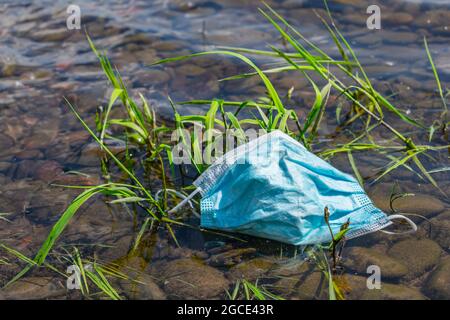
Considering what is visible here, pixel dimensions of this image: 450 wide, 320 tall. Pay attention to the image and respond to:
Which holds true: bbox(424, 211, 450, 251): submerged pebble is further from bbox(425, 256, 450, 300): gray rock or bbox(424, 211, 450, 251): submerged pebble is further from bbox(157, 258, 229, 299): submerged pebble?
bbox(157, 258, 229, 299): submerged pebble

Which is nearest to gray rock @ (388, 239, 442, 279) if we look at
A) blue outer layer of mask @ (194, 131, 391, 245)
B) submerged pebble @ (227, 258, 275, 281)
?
blue outer layer of mask @ (194, 131, 391, 245)

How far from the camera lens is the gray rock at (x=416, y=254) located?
8.79 ft

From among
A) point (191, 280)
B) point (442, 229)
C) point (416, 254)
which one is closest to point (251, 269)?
point (191, 280)

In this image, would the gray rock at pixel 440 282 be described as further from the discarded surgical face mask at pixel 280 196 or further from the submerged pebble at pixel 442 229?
the discarded surgical face mask at pixel 280 196

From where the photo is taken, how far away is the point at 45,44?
5.07 metres

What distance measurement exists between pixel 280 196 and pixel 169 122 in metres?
1.43

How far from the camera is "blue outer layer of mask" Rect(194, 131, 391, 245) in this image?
2.75m

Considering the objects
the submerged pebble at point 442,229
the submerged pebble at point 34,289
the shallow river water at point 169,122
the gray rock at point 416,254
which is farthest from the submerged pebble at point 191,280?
the submerged pebble at point 442,229

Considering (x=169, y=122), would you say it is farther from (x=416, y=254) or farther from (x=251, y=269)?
(x=416, y=254)

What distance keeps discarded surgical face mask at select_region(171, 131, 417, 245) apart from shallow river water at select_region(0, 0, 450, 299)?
9 cm

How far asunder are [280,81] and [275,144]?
1590mm

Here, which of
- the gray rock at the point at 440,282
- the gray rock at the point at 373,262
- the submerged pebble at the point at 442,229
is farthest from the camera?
the submerged pebble at the point at 442,229
